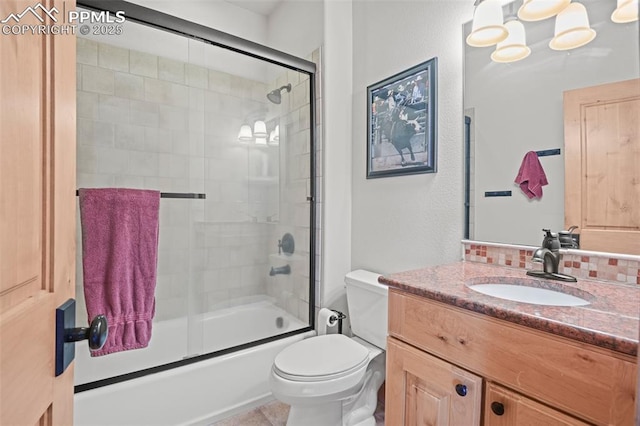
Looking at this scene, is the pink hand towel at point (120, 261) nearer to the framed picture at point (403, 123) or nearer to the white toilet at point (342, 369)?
the white toilet at point (342, 369)

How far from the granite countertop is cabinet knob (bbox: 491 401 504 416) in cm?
22

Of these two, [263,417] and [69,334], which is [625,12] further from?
[263,417]

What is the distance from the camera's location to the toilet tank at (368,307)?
1.54 m

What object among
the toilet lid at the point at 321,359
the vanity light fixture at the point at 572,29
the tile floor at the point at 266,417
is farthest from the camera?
the tile floor at the point at 266,417

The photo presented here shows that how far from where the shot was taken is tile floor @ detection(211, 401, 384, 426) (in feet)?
5.25

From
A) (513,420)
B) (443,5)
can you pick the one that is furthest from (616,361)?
(443,5)

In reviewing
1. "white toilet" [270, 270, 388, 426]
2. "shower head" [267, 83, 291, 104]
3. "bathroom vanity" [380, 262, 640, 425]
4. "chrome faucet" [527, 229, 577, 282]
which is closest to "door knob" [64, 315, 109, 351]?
"bathroom vanity" [380, 262, 640, 425]

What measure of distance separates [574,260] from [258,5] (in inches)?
106

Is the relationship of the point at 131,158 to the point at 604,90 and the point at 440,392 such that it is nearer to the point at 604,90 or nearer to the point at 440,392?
the point at 440,392

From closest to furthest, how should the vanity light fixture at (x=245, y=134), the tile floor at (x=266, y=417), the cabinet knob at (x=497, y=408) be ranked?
the cabinet knob at (x=497, y=408)
the tile floor at (x=266, y=417)
the vanity light fixture at (x=245, y=134)

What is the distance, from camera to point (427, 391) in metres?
0.93

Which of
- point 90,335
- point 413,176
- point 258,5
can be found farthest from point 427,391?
point 258,5

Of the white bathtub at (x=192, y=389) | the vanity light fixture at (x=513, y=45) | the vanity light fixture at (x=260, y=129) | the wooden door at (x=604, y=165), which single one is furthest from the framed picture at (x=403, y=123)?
the white bathtub at (x=192, y=389)

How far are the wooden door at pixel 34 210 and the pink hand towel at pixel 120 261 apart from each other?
950mm
